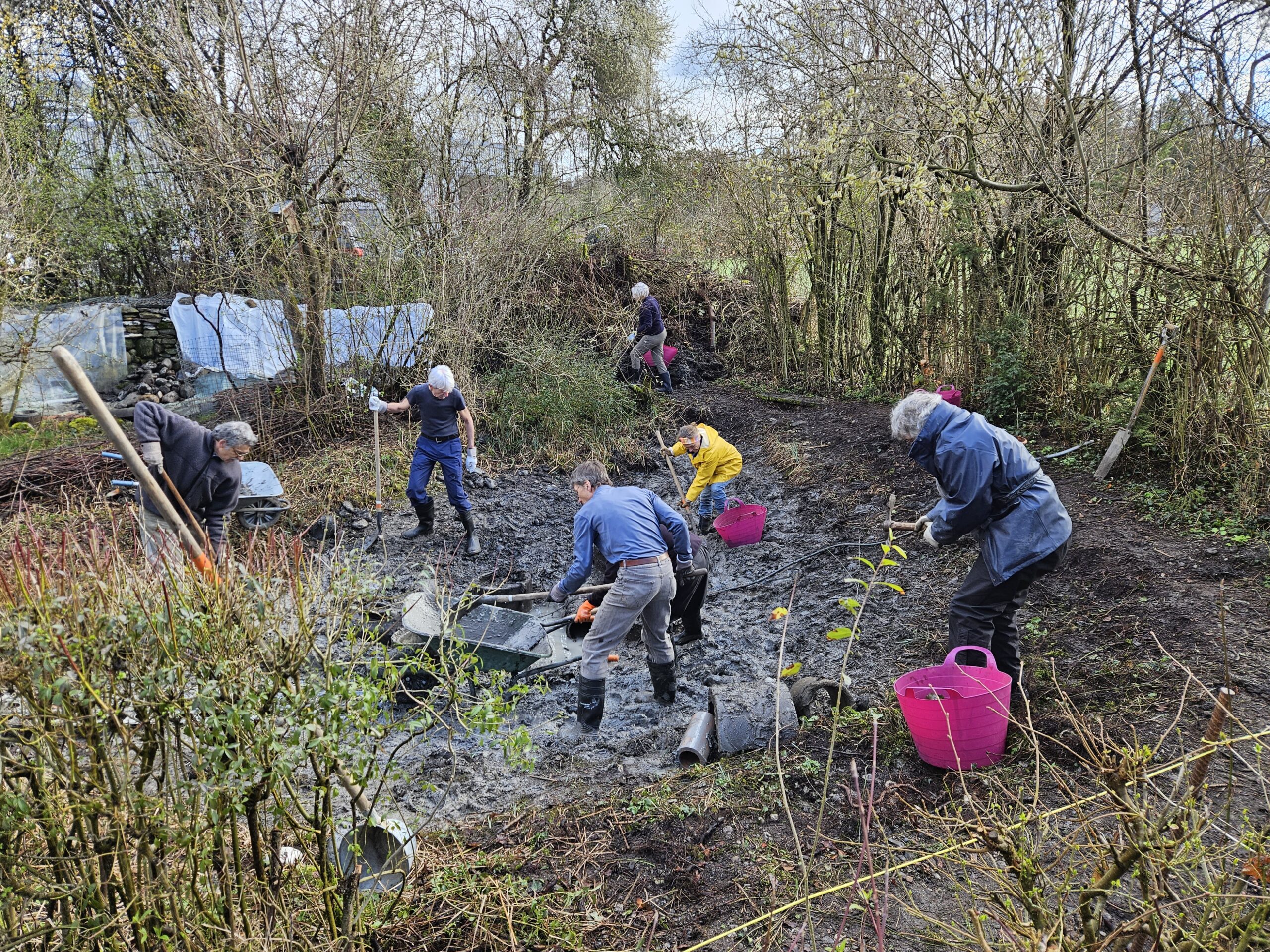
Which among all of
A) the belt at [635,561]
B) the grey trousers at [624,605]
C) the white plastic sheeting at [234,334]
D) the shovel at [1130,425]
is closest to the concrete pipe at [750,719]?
the grey trousers at [624,605]

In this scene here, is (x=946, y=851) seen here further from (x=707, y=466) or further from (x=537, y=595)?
(x=707, y=466)

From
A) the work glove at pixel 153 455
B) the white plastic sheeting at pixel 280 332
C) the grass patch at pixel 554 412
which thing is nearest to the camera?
the work glove at pixel 153 455

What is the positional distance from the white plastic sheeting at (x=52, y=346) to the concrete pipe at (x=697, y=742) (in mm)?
9826

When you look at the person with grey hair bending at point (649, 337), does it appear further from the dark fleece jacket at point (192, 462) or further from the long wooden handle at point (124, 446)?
the long wooden handle at point (124, 446)

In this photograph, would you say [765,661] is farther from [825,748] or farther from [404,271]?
[404,271]

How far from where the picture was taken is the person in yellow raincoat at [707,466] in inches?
307

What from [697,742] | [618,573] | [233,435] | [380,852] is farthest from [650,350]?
[380,852]

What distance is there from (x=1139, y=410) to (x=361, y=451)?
809 cm

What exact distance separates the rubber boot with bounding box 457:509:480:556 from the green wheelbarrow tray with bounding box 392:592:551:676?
2.20m

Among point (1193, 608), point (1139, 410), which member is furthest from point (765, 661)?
point (1139, 410)

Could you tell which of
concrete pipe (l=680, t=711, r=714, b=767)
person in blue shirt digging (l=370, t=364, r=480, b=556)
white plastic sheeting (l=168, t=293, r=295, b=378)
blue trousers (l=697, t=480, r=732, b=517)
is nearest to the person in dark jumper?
concrete pipe (l=680, t=711, r=714, b=767)

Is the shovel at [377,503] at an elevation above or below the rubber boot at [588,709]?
above

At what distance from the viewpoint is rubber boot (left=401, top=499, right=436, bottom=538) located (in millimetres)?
7961

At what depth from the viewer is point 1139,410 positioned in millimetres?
6473
